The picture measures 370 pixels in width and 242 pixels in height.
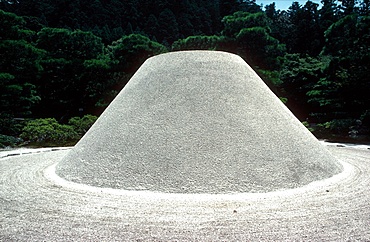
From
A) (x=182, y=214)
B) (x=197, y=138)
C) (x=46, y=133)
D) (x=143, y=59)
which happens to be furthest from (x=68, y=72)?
(x=182, y=214)

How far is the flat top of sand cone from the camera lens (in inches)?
324

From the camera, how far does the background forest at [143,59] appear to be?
22.9 m

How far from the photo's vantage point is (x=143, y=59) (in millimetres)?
30969

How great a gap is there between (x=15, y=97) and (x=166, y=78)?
17704 millimetres

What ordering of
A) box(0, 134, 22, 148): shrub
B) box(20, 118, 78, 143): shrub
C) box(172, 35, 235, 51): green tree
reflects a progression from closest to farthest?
1. box(0, 134, 22, 148): shrub
2. box(20, 118, 78, 143): shrub
3. box(172, 35, 235, 51): green tree

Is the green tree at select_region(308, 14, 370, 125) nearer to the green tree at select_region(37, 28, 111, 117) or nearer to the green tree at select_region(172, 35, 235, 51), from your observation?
the green tree at select_region(172, 35, 235, 51)

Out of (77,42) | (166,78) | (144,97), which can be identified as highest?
(77,42)

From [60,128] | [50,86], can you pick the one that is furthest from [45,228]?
[50,86]

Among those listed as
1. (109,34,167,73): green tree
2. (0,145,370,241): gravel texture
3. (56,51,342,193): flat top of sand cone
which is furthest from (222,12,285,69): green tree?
(0,145,370,241): gravel texture

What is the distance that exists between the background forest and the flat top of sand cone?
12.7m

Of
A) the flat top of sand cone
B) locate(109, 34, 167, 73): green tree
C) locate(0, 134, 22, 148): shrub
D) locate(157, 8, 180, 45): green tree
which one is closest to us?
the flat top of sand cone

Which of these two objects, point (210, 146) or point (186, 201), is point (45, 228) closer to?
point (186, 201)

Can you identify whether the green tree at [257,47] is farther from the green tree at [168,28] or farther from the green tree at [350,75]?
the green tree at [168,28]

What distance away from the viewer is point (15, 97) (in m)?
23.8
